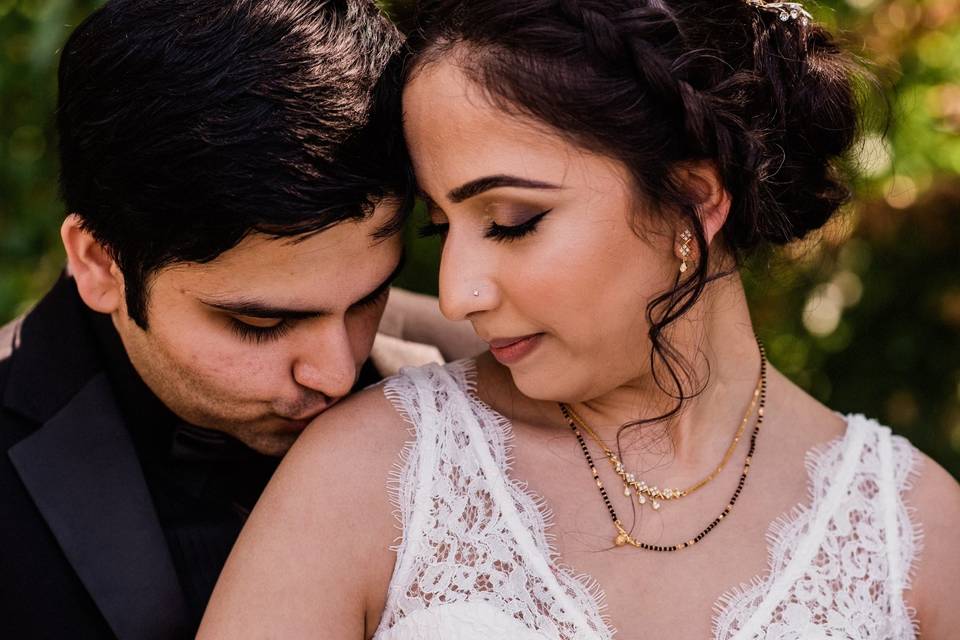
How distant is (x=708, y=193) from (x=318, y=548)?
108 centimetres

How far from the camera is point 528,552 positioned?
91.0 inches

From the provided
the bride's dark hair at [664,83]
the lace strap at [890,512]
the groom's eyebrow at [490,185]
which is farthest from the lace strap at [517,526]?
the lace strap at [890,512]

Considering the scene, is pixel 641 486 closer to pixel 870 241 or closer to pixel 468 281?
pixel 468 281

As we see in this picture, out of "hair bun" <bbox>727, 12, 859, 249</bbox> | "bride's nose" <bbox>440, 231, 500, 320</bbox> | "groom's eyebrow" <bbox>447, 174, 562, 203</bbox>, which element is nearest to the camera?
"groom's eyebrow" <bbox>447, 174, 562, 203</bbox>

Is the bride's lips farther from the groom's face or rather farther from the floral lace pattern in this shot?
the floral lace pattern

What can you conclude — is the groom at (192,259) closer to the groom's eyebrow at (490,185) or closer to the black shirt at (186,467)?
the black shirt at (186,467)

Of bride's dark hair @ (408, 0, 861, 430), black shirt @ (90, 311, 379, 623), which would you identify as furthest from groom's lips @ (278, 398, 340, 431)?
bride's dark hair @ (408, 0, 861, 430)

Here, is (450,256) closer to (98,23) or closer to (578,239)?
(578,239)

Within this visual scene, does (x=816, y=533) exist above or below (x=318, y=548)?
below

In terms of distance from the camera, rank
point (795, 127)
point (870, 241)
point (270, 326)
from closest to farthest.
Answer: point (795, 127), point (270, 326), point (870, 241)

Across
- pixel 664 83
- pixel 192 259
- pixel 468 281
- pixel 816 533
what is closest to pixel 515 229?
pixel 468 281

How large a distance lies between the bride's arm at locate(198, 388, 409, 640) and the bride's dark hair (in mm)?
676

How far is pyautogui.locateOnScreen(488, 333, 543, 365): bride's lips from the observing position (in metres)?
2.29

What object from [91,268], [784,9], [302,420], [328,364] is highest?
[784,9]
